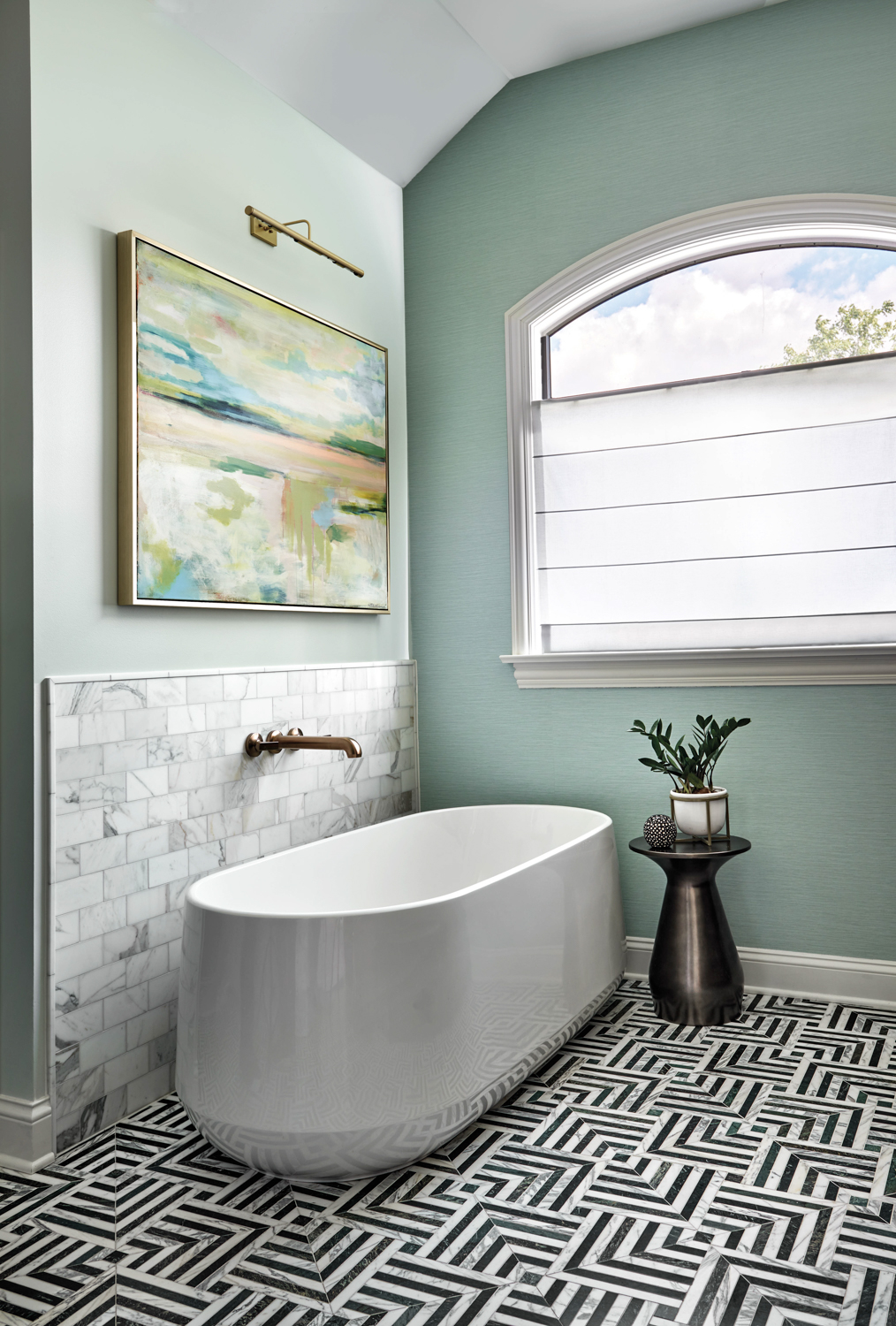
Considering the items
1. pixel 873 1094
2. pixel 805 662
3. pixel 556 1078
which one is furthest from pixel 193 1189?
pixel 805 662

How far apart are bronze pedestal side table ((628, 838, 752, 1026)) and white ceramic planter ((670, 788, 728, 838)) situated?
0.19ft

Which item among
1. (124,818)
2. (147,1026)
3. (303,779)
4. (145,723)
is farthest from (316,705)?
(147,1026)

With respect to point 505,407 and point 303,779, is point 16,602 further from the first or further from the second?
point 505,407

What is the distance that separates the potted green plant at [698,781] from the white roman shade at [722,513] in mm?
378

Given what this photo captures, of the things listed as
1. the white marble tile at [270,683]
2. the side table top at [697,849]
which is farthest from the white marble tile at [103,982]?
the side table top at [697,849]

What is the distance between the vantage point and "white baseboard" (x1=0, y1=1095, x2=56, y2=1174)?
2.10m

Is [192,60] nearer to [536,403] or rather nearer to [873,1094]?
[536,403]

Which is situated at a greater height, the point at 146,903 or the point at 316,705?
the point at 316,705

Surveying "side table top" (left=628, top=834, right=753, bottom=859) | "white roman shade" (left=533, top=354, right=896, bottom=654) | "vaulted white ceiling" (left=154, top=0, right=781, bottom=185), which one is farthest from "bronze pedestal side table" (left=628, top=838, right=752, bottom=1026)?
"vaulted white ceiling" (left=154, top=0, right=781, bottom=185)

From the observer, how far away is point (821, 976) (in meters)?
2.99

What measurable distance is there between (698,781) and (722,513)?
87 centimetres

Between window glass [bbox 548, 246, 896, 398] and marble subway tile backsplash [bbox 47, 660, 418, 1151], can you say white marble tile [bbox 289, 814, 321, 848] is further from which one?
window glass [bbox 548, 246, 896, 398]

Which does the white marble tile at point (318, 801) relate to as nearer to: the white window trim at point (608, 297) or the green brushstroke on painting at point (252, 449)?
the green brushstroke on painting at point (252, 449)

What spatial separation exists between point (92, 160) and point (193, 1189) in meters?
2.27
